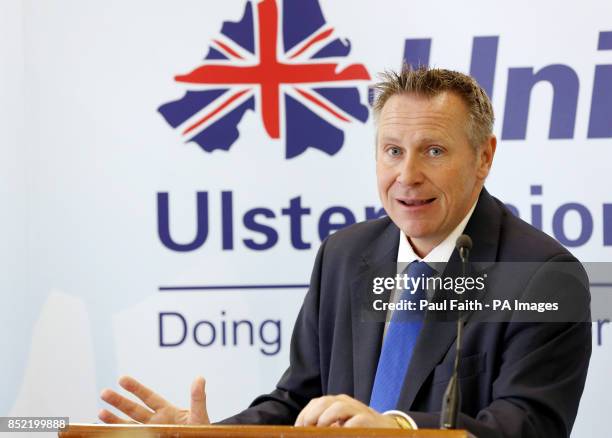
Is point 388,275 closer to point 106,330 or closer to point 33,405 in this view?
point 106,330

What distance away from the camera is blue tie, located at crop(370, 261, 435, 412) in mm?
2621

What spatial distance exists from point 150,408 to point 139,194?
6.44 ft

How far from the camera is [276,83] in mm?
4336

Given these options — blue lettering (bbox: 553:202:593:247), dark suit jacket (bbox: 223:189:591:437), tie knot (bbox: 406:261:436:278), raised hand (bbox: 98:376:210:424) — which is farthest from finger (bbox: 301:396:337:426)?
blue lettering (bbox: 553:202:593:247)

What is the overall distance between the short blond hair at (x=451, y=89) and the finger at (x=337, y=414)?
3.45 feet

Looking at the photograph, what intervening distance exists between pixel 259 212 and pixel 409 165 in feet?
5.44

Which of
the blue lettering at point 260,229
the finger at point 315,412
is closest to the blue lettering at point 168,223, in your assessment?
the blue lettering at point 260,229

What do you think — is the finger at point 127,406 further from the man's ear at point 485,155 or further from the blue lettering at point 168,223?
the blue lettering at point 168,223

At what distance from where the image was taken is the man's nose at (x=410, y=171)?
2723 mm

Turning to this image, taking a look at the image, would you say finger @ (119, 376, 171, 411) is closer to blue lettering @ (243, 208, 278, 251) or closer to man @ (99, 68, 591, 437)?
man @ (99, 68, 591, 437)

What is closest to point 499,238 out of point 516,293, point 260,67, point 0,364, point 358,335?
point 516,293

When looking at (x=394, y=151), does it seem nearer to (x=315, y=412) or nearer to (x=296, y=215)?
(x=315, y=412)

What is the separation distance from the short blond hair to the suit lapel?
24 centimetres

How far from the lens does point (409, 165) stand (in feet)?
8.96
